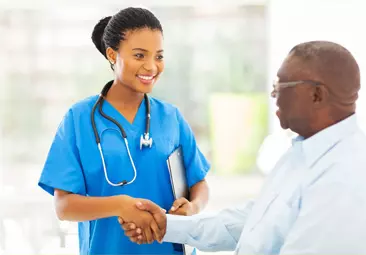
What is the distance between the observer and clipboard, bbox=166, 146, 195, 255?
1.75m

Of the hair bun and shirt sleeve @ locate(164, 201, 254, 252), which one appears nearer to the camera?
shirt sleeve @ locate(164, 201, 254, 252)

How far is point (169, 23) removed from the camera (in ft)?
11.1

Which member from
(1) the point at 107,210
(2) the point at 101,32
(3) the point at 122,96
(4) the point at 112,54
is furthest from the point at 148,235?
(2) the point at 101,32

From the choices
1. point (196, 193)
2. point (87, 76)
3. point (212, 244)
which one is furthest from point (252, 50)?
point (212, 244)

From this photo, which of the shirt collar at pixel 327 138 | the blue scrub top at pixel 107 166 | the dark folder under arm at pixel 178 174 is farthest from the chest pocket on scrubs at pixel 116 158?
the shirt collar at pixel 327 138

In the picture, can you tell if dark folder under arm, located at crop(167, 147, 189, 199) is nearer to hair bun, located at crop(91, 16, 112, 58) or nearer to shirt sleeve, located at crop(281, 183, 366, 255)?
hair bun, located at crop(91, 16, 112, 58)

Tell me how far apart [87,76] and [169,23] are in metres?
0.54

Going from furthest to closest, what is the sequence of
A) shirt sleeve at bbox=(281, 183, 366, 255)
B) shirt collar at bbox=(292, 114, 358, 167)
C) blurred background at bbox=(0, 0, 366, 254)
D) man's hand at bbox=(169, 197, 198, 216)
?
blurred background at bbox=(0, 0, 366, 254), man's hand at bbox=(169, 197, 198, 216), shirt collar at bbox=(292, 114, 358, 167), shirt sleeve at bbox=(281, 183, 366, 255)

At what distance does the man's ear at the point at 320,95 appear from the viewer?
4.07ft

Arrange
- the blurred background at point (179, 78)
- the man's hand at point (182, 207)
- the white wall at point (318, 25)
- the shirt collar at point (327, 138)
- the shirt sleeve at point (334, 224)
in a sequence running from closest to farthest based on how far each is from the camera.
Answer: the shirt sleeve at point (334, 224), the shirt collar at point (327, 138), the man's hand at point (182, 207), the white wall at point (318, 25), the blurred background at point (179, 78)

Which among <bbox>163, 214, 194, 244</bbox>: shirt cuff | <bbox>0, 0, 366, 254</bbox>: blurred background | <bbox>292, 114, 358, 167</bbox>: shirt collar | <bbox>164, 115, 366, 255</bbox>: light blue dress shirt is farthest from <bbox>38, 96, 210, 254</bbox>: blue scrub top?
<bbox>0, 0, 366, 254</bbox>: blurred background

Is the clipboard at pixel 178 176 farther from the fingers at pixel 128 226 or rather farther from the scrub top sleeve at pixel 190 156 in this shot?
the fingers at pixel 128 226

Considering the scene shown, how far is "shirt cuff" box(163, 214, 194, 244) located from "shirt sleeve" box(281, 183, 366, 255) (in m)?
0.49

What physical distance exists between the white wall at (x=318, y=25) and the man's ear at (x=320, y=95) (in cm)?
188
